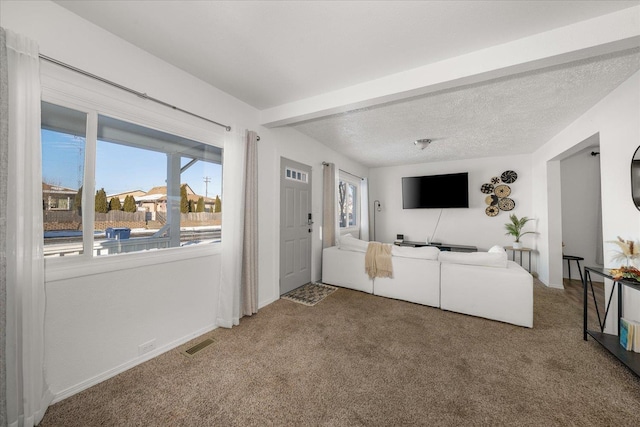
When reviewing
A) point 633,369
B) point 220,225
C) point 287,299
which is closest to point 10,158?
point 220,225

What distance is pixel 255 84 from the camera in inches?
98.3

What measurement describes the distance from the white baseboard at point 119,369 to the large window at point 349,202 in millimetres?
3665

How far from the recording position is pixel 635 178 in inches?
79.4

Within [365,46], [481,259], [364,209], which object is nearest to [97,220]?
[365,46]

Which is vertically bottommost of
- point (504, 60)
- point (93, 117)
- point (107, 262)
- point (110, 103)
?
point (107, 262)

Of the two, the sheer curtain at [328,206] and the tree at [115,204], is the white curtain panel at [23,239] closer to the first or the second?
the tree at [115,204]

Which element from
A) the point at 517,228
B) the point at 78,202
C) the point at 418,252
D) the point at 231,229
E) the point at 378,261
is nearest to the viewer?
the point at 78,202

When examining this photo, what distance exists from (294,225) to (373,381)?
2383 mm

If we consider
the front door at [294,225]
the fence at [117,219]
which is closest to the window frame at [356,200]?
the front door at [294,225]

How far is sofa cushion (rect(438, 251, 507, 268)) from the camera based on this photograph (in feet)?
9.25

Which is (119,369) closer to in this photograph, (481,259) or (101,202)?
(101,202)

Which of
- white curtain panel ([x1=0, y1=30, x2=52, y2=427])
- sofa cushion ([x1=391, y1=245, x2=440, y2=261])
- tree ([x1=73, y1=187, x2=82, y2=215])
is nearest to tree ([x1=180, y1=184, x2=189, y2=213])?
tree ([x1=73, y1=187, x2=82, y2=215])

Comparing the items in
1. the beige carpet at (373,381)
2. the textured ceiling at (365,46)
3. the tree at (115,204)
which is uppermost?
the textured ceiling at (365,46)

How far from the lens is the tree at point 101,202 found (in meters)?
1.80
